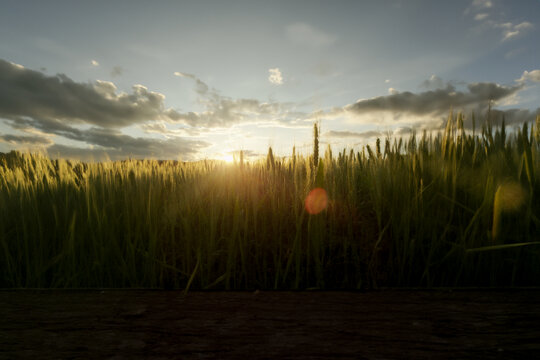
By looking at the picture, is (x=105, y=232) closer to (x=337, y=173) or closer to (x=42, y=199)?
(x=42, y=199)

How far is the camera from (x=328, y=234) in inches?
56.1

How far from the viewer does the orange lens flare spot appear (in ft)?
4.60

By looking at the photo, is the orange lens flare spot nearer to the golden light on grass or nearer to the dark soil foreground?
the dark soil foreground

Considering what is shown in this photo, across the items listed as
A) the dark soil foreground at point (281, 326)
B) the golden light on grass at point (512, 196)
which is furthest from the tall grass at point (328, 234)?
the dark soil foreground at point (281, 326)

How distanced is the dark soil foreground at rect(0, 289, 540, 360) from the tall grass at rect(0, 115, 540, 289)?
173mm

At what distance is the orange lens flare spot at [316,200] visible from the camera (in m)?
1.40

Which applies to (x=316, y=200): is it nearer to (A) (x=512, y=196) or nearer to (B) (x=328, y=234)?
(B) (x=328, y=234)

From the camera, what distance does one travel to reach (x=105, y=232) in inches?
Result: 59.0

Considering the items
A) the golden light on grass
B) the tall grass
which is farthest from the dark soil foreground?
the golden light on grass

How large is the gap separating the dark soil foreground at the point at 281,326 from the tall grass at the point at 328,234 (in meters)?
0.17

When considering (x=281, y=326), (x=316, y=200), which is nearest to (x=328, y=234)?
(x=316, y=200)

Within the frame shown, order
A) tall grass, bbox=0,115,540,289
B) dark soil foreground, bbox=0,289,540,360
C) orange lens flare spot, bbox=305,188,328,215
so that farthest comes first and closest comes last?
orange lens flare spot, bbox=305,188,328,215 < tall grass, bbox=0,115,540,289 < dark soil foreground, bbox=0,289,540,360

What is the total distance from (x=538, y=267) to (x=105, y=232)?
2.12 metres

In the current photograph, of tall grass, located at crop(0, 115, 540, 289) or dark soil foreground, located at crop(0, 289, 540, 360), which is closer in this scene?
dark soil foreground, located at crop(0, 289, 540, 360)
